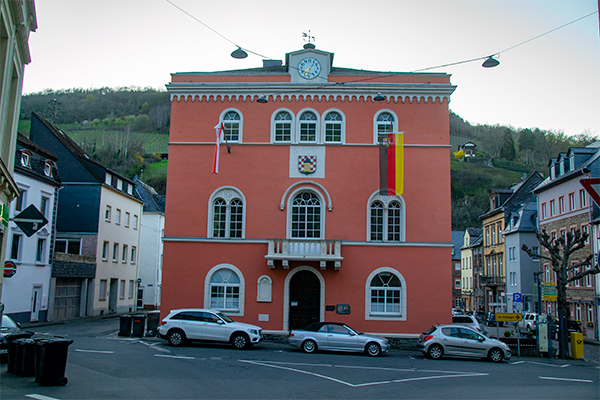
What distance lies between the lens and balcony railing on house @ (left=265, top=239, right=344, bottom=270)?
2247 cm

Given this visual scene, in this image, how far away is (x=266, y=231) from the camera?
23609 millimetres

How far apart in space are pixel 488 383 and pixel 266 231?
40.2ft

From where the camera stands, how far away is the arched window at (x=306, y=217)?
23.7 meters

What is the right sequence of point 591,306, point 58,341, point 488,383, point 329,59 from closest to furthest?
point 58,341
point 488,383
point 329,59
point 591,306

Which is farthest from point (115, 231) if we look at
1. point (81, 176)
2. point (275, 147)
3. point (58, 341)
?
point (58, 341)

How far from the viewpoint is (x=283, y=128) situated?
24.3 m

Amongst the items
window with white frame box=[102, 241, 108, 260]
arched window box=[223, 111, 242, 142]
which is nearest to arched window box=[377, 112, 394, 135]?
arched window box=[223, 111, 242, 142]

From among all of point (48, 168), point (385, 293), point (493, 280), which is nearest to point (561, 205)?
point (493, 280)

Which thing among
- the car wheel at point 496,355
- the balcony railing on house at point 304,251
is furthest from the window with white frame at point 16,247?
the car wheel at point 496,355

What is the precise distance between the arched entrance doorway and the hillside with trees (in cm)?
6901

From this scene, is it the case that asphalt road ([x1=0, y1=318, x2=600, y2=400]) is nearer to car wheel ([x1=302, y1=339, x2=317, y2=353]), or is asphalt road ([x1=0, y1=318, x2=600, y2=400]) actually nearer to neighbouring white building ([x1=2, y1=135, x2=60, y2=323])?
car wheel ([x1=302, y1=339, x2=317, y2=353])

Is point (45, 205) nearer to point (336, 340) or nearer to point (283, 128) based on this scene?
point (283, 128)

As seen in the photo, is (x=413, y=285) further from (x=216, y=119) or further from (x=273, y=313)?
(x=216, y=119)

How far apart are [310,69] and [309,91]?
1.07 metres
